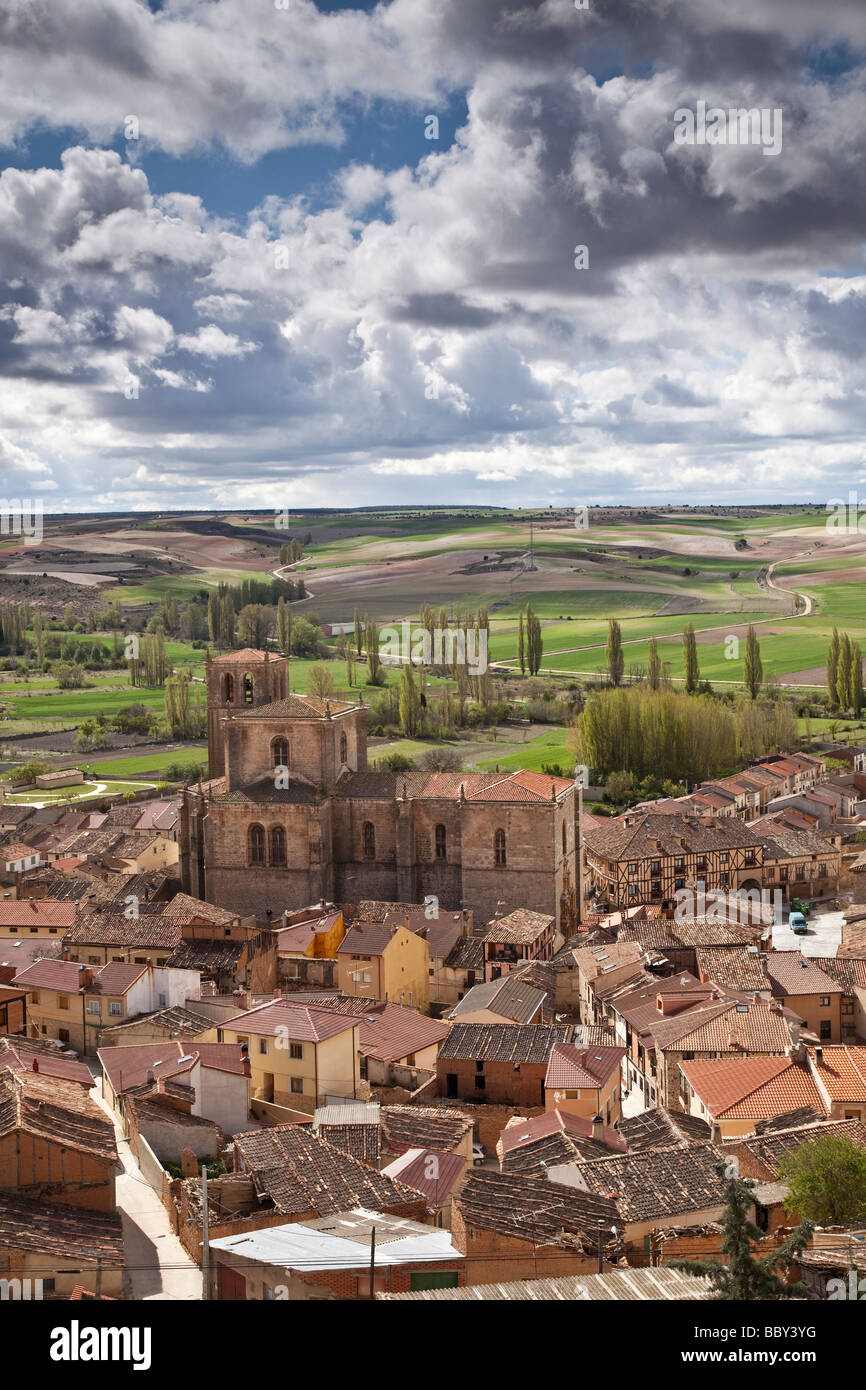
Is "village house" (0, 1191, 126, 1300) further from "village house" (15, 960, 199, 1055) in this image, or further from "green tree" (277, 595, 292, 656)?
"green tree" (277, 595, 292, 656)

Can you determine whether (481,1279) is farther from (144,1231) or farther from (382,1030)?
(382,1030)

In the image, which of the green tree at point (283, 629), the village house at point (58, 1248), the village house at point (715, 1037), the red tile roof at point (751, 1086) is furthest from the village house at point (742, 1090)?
the green tree at point (283, 629)

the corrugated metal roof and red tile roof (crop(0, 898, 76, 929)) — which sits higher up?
the corrugated metal roof

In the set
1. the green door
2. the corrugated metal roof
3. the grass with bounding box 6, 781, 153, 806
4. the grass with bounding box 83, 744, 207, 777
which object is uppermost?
the corrugated metal roof

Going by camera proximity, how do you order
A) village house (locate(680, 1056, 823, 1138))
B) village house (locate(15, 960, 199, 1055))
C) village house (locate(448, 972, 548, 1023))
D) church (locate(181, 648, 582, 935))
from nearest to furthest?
village house (locate(680, 1056, 823, 1138)) → village house (locate(448, 972, 548, 1023)) → village house (locate(15, 960, 199, 1055)) → church (locate(181, 648, 582, 935))

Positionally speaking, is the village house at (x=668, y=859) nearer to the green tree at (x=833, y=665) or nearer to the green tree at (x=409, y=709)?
the green tree at (x=409, y=709)

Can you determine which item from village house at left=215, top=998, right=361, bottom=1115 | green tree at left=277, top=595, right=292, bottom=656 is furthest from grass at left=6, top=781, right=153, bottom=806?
village house at left=215, top=998, right=361, bottom=1115
